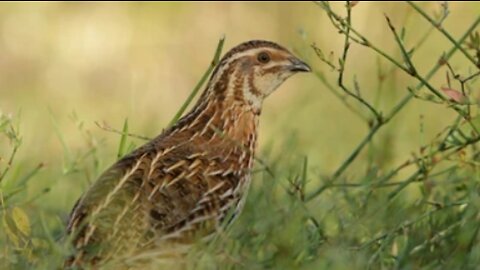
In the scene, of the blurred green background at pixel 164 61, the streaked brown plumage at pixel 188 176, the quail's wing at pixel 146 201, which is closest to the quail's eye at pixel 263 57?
the streaked brown plumage at pixel 188 176

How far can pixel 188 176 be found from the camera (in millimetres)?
6184

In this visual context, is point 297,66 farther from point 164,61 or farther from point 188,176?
point 164,61

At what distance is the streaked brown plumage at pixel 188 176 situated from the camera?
584 centimetres

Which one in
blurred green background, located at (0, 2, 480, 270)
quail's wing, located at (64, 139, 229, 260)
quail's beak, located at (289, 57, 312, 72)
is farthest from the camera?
blurred green background, located at (0, 2, 480, 270)

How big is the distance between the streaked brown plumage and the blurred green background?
2389 mm

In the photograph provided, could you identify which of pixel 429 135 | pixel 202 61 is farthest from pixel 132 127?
pixel 202 61

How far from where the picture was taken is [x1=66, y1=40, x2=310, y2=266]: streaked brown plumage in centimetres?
584

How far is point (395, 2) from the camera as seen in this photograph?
38.2ft

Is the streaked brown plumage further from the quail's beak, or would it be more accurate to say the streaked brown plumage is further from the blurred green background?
the blurred green background

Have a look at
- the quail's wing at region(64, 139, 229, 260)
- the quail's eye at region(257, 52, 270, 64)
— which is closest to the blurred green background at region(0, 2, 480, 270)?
the quail's eye at region(257, 52, 270, 64)

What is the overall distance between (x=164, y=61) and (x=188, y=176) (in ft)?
18.1

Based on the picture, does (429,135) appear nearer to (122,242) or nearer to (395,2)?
(395,2)

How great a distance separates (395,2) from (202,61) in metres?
1.34

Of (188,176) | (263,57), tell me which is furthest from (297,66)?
(188,176)
